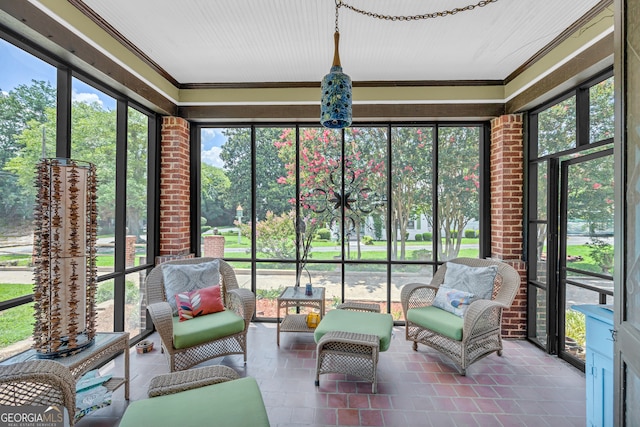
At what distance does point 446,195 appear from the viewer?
4.05 meters

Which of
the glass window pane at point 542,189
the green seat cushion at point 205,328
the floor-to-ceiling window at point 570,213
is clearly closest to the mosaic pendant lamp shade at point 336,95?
the green seat cushion at point 205,328

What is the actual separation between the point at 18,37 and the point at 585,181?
4.80 meters

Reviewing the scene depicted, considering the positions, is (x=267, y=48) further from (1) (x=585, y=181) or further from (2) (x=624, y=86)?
(1) (x=585, y=181)

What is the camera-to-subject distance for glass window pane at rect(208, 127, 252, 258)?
13.8 feet

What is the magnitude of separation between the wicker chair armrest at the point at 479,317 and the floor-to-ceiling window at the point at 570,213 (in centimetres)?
67

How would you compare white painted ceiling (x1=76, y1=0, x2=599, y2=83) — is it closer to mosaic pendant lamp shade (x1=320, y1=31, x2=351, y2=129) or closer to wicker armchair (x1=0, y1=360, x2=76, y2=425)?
mosaic pendant lamp shade (x1=320, y1=31, x2=351, y2=129)

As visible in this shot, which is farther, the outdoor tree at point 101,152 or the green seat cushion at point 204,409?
the outdoor tree at point 101,152

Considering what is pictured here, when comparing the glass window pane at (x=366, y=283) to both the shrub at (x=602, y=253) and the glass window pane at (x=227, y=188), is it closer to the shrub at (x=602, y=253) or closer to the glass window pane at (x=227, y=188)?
the glass window pane at (x=227, y=188)

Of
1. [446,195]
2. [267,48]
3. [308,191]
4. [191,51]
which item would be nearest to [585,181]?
[446,195]

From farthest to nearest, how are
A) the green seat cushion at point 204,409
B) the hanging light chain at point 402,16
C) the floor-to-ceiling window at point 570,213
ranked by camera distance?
1. the floor-to-ceiling window at point 570,213
2. the hanging light chain at point 402,16
3. the green seat cushion at point 204,409

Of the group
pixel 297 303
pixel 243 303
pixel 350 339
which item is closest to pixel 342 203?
pixel 297 303

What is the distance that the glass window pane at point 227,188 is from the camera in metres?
4.22

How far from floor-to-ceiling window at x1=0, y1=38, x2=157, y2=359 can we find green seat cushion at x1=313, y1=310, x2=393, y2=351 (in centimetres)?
220

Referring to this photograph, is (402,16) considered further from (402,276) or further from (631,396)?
(402,276)
